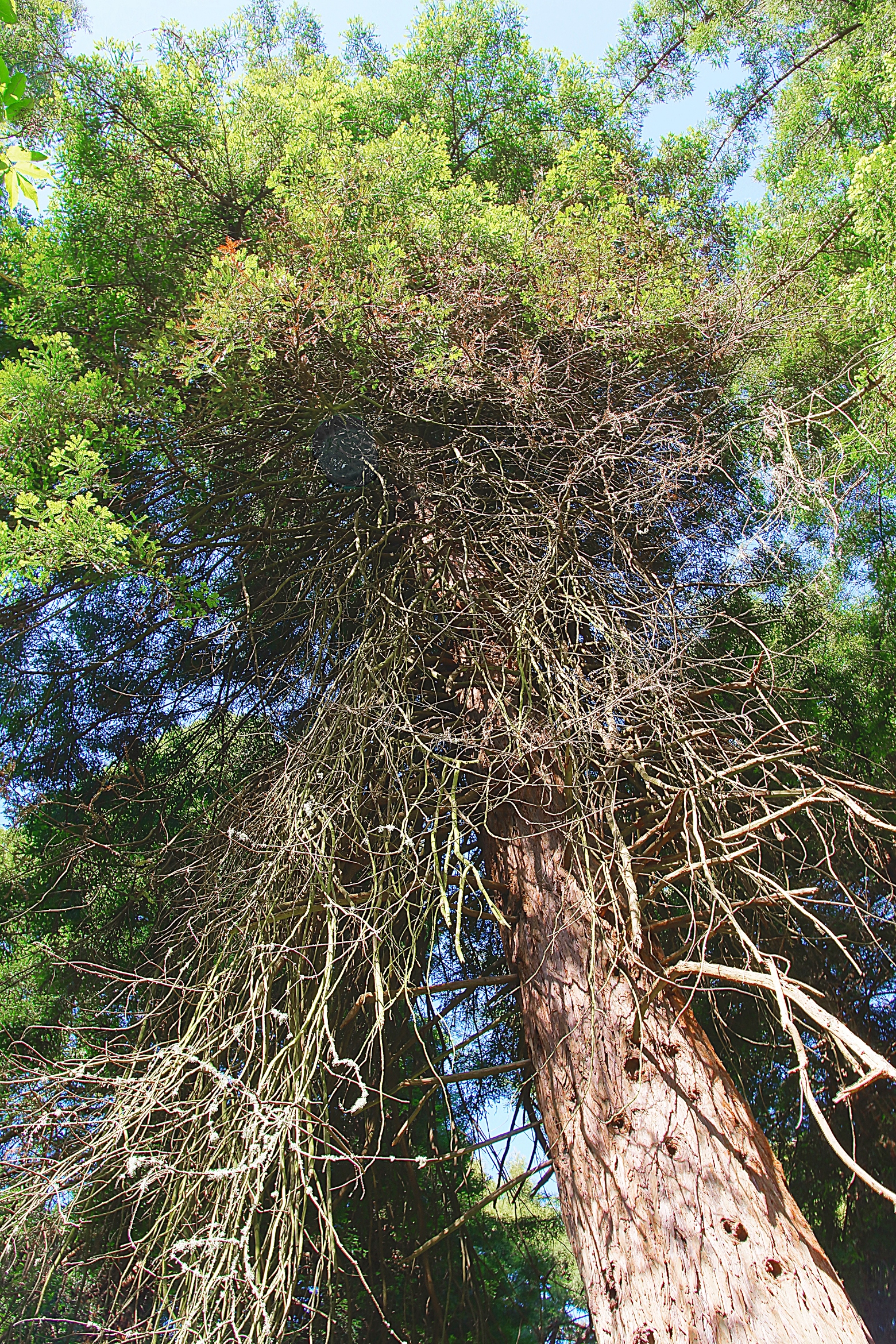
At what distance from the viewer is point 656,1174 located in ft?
6.01

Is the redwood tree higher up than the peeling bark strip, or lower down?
higher up

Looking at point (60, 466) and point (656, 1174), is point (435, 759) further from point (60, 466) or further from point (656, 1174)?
point (60, 466)

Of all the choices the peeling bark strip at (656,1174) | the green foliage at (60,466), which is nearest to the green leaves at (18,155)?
the green foliage at (60,466)

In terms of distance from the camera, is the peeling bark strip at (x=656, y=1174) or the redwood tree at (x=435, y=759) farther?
the redwood tree at (x=435, y=759)

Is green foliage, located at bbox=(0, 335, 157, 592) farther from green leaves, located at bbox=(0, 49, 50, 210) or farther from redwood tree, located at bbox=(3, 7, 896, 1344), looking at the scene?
green leaves, located at bbox=(0, 49, 50, 210)

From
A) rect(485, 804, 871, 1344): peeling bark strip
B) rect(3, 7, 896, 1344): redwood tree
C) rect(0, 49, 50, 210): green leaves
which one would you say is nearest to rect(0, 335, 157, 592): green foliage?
rect(3, 7, 896, 1344): redwood tree

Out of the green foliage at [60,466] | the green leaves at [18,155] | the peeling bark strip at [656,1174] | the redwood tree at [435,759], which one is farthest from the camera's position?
the green foliage at [60,466]

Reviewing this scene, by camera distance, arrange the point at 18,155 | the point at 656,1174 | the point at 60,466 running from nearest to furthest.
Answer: the point at 18,155 < the point at 656,1174 < the point at 60,466

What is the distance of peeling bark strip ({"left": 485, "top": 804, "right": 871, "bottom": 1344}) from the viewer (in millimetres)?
1660

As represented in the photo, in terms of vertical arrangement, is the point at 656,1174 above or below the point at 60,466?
below

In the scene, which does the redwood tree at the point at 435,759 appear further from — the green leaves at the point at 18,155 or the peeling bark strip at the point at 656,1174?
the green leaves at the point at 18,155

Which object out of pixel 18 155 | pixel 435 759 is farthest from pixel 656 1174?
pixel 18 155

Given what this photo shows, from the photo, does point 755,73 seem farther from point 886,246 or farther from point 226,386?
point 226,386

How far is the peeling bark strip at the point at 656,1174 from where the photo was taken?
166cm
